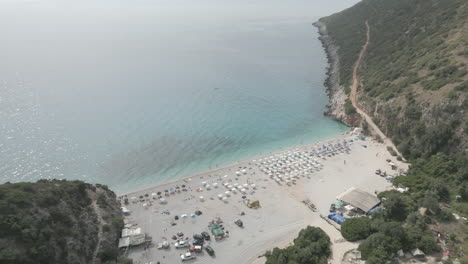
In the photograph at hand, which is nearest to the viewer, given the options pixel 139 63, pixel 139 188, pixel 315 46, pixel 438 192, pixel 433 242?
pixel 433 242

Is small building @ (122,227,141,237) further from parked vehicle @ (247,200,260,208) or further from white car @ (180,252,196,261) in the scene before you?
parked vehicle @ (247,200,260,208)

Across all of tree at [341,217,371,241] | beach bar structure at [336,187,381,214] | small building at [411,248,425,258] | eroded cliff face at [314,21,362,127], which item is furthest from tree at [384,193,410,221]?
eroded cliff face at [314,21,362,127]

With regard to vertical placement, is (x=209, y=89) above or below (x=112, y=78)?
below

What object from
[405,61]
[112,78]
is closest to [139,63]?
[112,78]

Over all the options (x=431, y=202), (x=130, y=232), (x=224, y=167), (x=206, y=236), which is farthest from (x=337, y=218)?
(x=130, y=232)

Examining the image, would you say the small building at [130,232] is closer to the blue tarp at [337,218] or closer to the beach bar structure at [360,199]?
the blue tarp at [337,218]

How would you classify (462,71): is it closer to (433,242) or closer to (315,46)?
(433,242)
